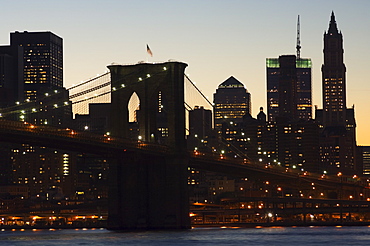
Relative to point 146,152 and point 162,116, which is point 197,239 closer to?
point 146,152

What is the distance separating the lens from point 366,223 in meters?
120

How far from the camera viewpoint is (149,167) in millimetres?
91375

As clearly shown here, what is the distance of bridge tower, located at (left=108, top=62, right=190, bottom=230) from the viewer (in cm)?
9069

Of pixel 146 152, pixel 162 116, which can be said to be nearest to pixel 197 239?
pixel 146 152

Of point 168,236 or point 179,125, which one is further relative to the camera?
Result: point 179,125

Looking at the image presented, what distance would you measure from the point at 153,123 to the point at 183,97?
3.76 m

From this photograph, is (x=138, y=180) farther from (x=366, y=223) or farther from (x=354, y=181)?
(x=354, y=181)

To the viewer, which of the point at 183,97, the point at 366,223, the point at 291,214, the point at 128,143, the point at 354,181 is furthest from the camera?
the point at 354,181

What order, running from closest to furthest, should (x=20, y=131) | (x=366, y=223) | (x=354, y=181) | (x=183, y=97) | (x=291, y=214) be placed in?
(x=20, y=131) < (x=183, y=97) < (x=366, y=223) < (x=291, y=214) < (x=354, y=181)

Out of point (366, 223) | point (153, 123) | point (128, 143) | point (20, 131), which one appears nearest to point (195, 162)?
point (153, 123)

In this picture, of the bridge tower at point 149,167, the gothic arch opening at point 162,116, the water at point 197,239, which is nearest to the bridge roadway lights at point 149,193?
the bridge tower at point 149,167

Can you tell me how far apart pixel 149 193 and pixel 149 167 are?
2.08 m

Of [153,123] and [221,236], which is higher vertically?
[153,123]

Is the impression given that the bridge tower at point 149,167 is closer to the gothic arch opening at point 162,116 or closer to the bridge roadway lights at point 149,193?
the bridge roadway lights at point 149,193
